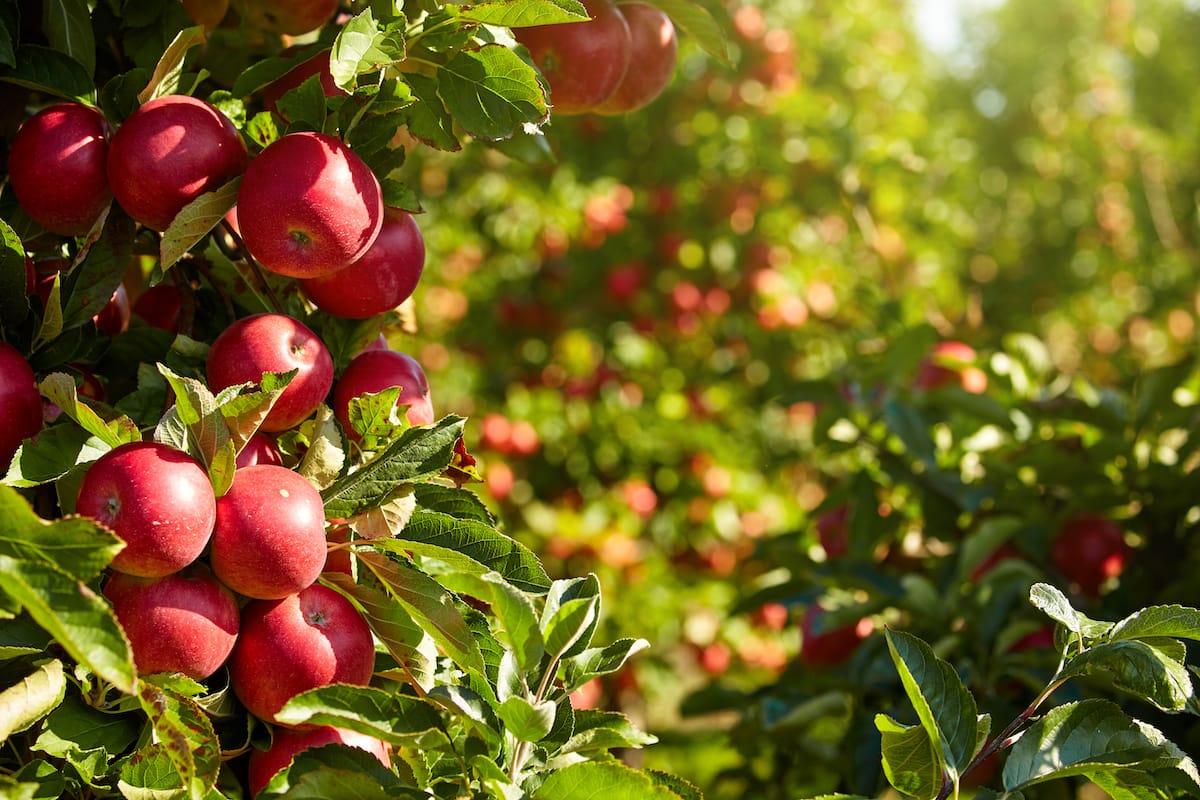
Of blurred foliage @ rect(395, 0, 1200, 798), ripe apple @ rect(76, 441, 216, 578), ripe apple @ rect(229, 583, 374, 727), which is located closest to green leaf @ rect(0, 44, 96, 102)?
ripe apple @ rect(76, 441, 216, 578)

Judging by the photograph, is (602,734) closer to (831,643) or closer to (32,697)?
(32,697)

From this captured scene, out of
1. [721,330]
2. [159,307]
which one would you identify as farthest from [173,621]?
[721,330]

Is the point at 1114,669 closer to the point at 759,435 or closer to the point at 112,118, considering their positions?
the point at 112,118

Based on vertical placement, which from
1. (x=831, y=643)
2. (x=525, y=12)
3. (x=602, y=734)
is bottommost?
(x=831, y=643)

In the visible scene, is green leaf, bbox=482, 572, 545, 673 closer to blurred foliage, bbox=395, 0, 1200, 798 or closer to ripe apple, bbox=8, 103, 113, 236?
ripe apple, bbox=8, 103, 113, 236

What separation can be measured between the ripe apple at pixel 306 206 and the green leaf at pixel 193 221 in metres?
0.02

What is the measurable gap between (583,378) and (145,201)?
100 inches

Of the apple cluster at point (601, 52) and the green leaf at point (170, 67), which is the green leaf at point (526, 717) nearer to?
the green leaf at point (170, 67)

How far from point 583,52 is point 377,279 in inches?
13.9

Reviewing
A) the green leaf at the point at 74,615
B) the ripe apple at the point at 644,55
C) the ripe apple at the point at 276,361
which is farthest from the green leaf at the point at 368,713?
the ripe apple at the point at 644,55

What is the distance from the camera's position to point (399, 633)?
0.78 meters

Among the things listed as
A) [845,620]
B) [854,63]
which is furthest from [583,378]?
[845,620]

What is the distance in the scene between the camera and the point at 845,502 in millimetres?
1872

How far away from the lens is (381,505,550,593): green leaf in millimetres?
781
